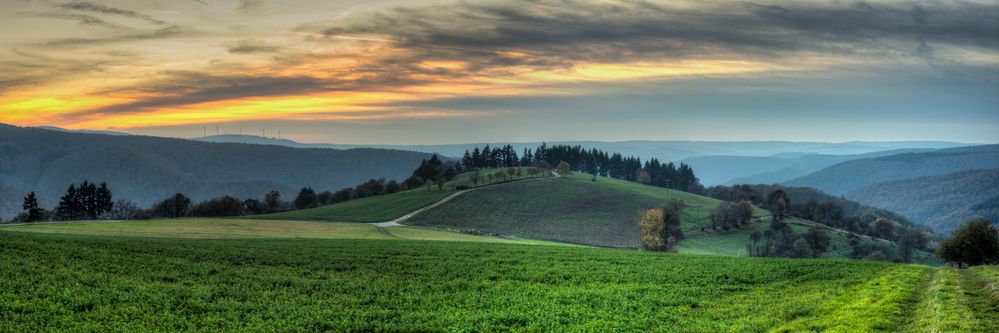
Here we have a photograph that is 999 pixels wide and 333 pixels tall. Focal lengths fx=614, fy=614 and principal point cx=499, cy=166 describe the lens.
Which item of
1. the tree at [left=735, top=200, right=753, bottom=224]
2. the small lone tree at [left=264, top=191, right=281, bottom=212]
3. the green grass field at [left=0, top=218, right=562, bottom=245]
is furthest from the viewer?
the small lone tree at [left=264, top=191, right=281, bottom=212]

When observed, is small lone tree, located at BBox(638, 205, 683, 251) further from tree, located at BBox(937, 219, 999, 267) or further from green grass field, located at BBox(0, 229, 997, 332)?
green grass field, located at BBox(0, 229, 997, 332)

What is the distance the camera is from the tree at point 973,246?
70.9 metres

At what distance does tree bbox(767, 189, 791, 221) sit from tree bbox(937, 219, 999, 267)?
3092 inches

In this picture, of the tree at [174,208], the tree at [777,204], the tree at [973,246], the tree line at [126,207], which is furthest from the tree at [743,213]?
the tree at [174,208]

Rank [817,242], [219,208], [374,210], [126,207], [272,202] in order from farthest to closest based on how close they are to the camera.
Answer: [272,202] < [126,207] < [219,208] < [374,210] < [817,242]

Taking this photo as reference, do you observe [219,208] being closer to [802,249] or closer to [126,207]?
[126,207]

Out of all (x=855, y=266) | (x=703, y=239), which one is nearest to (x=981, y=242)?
(x=855, y=266)

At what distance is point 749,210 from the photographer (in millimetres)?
152875

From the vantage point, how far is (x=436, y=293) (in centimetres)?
3127

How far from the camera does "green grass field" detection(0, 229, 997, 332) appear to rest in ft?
79.3

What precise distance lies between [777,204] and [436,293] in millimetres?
161781

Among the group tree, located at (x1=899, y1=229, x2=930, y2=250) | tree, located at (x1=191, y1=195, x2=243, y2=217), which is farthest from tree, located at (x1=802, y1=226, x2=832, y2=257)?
tree, located at (x1=191, y1=195, x2=243, y2=217)

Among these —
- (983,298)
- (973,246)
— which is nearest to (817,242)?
(973,246)

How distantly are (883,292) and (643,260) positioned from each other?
1775cm
